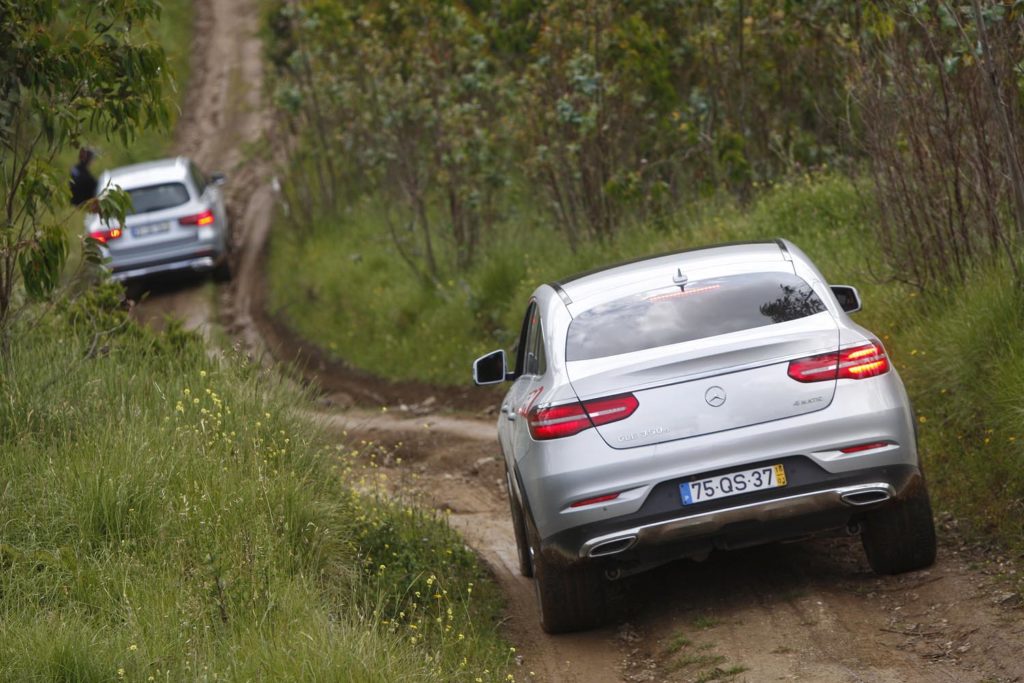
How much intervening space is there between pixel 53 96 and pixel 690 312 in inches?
169

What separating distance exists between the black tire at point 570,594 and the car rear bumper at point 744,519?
0.27 m

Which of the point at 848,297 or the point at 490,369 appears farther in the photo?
the point at 490,369

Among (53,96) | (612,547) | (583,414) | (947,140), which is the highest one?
(53,96)

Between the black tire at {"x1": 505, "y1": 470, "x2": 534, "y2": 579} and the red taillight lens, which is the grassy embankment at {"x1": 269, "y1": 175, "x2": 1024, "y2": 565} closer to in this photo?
the red taillight lens

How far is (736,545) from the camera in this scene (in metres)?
6.48

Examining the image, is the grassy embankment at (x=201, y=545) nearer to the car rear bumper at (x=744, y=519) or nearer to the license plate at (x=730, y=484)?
the car rear bumper at (x=744, y=519)

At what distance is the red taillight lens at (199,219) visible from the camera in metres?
21.3

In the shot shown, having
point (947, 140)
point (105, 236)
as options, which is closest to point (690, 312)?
point (947, 140)

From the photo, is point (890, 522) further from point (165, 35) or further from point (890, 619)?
point (165, 35)

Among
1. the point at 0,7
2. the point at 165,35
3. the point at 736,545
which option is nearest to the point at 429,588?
the point at 736,545

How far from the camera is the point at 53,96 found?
8.56 metres

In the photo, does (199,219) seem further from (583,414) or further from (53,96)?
(583,414)

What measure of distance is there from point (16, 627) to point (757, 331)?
3.44 m

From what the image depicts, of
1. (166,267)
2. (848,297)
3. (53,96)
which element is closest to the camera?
(848,297)
